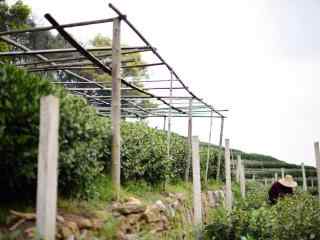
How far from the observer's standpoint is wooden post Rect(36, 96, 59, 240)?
340cm

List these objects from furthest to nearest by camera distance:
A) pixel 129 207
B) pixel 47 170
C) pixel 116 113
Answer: pixel 116 113 → pixel 129 207 → pixel 47 170

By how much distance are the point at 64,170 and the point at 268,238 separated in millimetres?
3589

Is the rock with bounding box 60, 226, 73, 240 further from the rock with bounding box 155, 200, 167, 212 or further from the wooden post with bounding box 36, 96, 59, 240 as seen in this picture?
the rock with bounding box 155, 200, 167, 212

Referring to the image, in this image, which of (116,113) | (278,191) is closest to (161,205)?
(116,113)

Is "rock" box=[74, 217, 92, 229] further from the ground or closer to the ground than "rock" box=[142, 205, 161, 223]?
further from the ground

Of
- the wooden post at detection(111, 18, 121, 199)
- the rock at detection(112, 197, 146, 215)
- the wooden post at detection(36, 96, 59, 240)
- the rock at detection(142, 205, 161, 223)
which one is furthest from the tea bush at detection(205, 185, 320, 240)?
the wooden post at detection(36, 96, 59, 240)

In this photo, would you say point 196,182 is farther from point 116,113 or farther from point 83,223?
point 83,223

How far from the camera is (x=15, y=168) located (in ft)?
12.9

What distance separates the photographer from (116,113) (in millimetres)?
6070

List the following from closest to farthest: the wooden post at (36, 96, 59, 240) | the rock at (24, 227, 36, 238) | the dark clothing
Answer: the wooden post at (36, 96, 59, 240), the rock at (24, 227, 36, 238), the dark clothing

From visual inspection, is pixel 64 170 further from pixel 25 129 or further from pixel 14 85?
pixel 14 85

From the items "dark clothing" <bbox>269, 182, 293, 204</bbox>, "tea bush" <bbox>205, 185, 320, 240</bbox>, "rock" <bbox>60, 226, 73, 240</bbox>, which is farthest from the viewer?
"dark clothing" <bbox>269, 182, 293, 204</bbox>

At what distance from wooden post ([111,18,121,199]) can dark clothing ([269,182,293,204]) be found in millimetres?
6246

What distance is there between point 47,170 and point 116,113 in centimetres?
274
